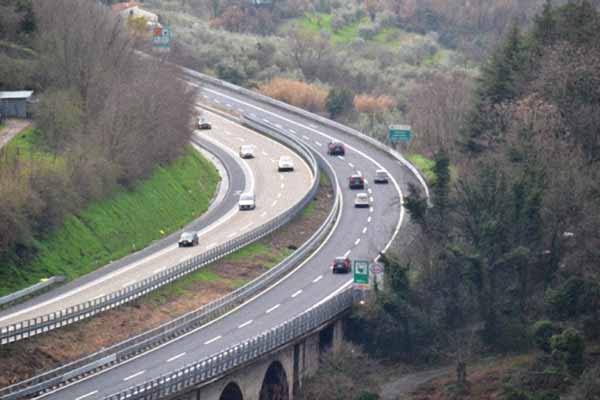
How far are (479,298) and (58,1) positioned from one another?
43404mm

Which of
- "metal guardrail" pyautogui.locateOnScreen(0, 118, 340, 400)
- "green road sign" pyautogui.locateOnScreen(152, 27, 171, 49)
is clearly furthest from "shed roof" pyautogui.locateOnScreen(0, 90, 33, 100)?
"green road sign" pyautogui.locateOnScreen(152, 27, 171, 49)

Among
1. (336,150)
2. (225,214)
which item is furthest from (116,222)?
(336,150)

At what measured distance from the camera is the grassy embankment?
66.6 metres

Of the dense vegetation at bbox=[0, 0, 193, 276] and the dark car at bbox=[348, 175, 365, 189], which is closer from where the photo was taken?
the dense vegetation at bbox=[0, 0, 193, 276]

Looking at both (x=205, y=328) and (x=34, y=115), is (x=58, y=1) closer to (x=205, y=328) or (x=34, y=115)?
(x=34, y=115)

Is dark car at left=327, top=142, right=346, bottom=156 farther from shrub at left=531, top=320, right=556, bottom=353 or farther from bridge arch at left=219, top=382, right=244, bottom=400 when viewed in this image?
bridge arch at left=219, top=382, right=244, bottom=400

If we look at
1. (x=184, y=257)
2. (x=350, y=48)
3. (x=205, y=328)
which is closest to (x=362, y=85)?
(x=350, y=48)

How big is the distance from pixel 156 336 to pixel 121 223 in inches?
758

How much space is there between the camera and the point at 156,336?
5831 centimetres

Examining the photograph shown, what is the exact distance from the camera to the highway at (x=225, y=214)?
64119 millimetres

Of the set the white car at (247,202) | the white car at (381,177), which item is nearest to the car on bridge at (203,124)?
the white car at (381,177)

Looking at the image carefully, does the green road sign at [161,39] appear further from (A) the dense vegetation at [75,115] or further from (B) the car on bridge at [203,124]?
(A) the dense vegetation at [75,115]

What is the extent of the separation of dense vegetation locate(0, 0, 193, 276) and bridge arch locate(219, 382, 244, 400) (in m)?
14.9

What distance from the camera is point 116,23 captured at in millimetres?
98000
